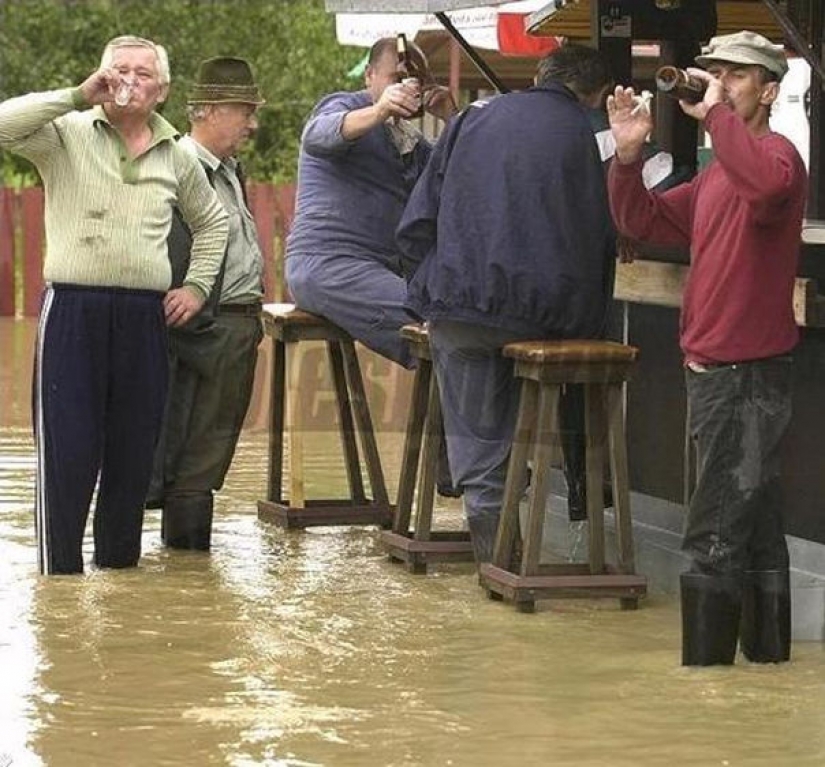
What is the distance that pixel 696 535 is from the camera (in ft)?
25.2

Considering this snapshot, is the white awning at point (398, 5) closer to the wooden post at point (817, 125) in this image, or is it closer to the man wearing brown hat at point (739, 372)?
the wooden post at point (817, 125)

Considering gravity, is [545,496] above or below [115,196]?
below

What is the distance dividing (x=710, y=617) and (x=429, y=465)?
228cm

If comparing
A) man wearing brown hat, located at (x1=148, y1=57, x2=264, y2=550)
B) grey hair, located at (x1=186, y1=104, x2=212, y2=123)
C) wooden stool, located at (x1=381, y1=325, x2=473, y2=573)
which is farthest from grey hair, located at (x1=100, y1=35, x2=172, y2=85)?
wooden stool, located at (x1=381, y1=325, x2=473, y2=573)

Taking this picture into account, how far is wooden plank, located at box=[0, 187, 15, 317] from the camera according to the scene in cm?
2561

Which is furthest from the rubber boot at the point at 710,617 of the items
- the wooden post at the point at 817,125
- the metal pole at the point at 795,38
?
the wooden post at the point at 817,125

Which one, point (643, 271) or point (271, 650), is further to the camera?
point (643, 271)

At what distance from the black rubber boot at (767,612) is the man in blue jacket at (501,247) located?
149cm

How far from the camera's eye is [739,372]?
7.59 m

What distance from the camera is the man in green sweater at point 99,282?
917 centimetres

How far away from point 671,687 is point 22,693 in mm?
1881

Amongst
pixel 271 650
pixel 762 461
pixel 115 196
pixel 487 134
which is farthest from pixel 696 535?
pixel 115 196

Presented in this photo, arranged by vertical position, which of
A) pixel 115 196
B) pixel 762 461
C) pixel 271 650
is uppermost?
pixel 115 196

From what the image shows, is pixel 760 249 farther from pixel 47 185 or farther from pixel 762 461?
pixel 47 185
